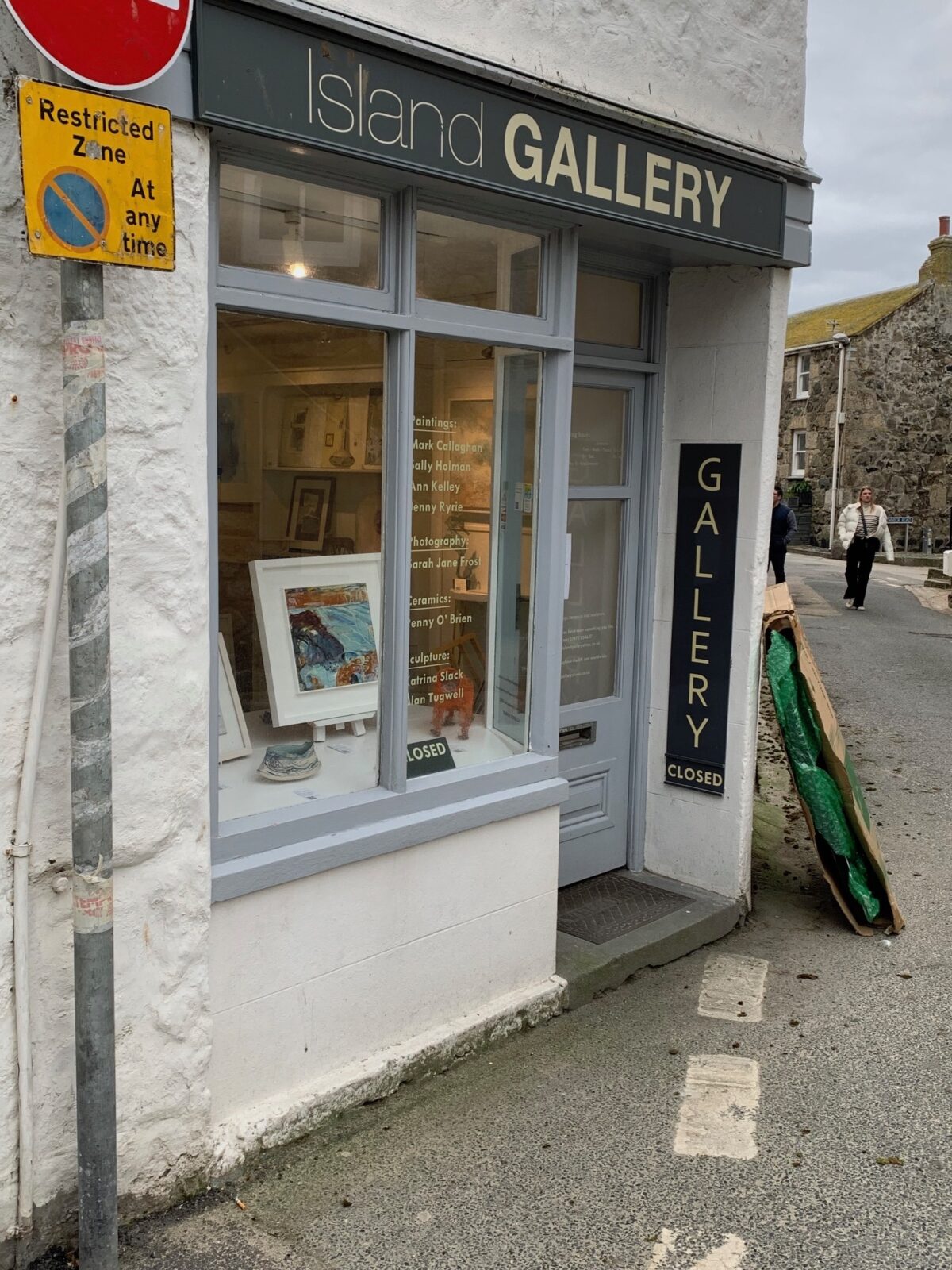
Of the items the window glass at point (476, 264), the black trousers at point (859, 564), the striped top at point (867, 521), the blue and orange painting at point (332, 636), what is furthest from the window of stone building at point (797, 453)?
the blue and orange painting at point (332, 636)

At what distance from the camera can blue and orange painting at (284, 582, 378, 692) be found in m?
4.07

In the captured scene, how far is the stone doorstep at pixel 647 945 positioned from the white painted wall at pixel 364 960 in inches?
7.3

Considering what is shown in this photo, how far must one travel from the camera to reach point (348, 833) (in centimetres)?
384

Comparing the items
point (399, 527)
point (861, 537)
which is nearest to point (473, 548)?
point (399, 527)

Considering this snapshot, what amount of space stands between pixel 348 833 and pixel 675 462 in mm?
2743

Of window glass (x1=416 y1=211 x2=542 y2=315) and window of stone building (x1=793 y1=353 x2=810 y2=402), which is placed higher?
window of stone building (x1=793 y1=353 x2=810 y2=402)

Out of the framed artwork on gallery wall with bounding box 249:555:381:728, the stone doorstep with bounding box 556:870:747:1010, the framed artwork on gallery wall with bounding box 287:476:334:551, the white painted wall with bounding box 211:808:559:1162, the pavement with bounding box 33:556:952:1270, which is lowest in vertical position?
the pavement with bounding box 33:556:952:1270

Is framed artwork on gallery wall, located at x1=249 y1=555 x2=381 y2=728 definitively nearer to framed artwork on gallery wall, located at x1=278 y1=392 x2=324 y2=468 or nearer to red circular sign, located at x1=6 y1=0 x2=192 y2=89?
framed artwork on gallery wall, located at x1=278 y1=392 x2=324 y2=468

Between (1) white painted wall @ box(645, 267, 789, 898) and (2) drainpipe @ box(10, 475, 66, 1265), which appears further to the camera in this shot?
(1) white painted wall @ box(645, 267, 789, 898)

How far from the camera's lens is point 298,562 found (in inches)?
158

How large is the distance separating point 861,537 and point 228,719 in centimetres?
1523

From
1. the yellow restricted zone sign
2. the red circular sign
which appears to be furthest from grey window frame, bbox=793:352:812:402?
the yellow restricted zone sign

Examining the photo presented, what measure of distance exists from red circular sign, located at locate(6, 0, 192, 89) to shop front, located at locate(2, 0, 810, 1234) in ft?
0.66

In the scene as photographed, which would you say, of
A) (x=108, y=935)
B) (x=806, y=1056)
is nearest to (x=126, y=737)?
(x=108, y=935)
